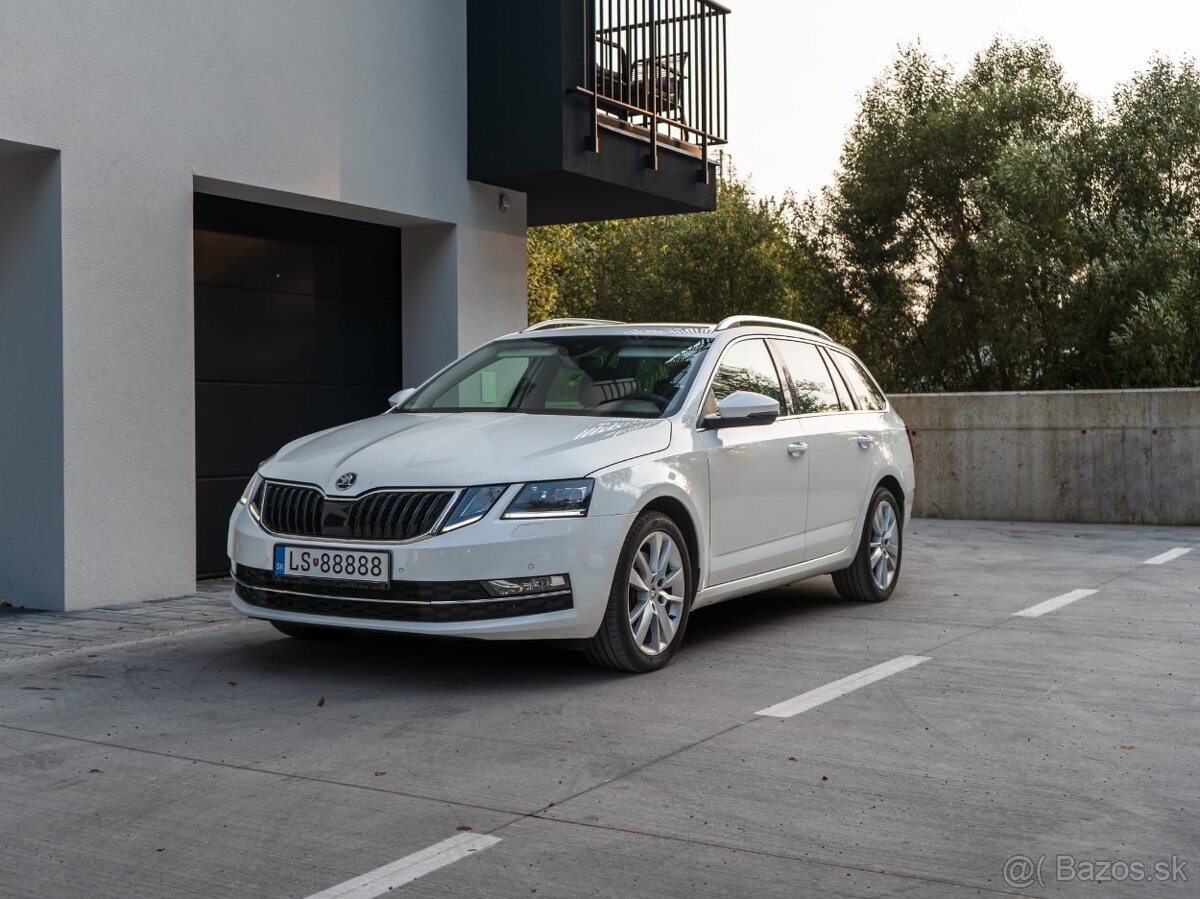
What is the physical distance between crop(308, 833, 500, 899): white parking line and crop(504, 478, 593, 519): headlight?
2064 mm

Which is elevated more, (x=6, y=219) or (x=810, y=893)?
(x=6, y=219)

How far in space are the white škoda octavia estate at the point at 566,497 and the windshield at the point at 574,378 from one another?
0.01 metres

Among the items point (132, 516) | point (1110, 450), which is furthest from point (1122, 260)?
point (132, 516)

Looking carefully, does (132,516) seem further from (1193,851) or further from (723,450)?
(1193,851)

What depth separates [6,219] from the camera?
340 inches

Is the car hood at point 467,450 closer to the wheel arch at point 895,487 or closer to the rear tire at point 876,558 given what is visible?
the rear tire at point 876,558

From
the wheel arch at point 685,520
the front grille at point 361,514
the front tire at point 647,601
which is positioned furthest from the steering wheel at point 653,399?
the front grille at point 361,514

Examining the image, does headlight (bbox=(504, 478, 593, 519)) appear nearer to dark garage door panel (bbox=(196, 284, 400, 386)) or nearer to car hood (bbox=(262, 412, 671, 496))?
car hood (bbox=(262, 412, 671, 496))

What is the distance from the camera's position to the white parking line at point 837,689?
5641 mm

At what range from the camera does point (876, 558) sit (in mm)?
8922

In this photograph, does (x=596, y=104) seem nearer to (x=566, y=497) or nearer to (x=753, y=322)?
(x=753, y=322)

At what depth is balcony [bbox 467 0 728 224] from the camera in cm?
1141

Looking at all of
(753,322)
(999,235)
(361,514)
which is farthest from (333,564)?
(999,235)

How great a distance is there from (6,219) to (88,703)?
13.4 ft
